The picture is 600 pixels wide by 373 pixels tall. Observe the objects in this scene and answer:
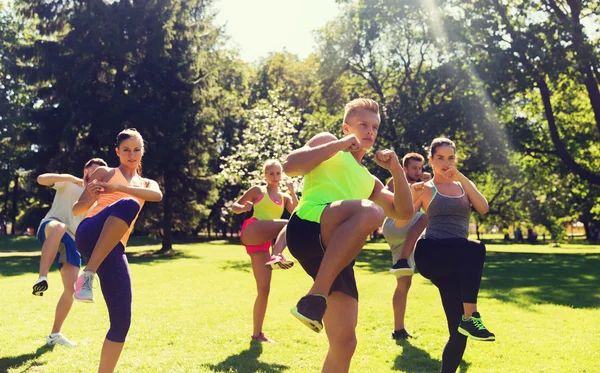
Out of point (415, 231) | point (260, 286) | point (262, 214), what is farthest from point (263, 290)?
point (415, 231)

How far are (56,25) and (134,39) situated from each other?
4716 mm

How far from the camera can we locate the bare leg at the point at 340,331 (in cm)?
388

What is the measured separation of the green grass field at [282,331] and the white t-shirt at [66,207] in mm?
1714

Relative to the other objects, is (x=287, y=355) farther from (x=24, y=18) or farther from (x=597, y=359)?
(x=24, y=18)

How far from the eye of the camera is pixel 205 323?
30.0 ft

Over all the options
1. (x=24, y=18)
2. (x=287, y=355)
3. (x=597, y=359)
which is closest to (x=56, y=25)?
(x=24, y=18)

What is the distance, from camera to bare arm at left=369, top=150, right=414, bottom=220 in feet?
12.5

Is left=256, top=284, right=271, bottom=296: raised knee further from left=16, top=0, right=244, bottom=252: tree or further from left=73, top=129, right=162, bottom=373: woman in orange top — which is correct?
left=16, top=0, right=244, bottom=252: tree

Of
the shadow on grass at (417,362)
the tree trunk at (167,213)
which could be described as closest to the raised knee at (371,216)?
the shadow on grass at (417,362)

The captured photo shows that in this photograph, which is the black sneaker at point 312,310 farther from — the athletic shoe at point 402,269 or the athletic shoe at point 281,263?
the athletic shoe at point 402,269

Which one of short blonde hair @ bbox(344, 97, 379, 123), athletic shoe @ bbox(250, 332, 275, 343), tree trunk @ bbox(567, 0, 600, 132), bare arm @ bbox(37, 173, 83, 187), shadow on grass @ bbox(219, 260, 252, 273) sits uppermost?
tree trunk @ bbox(567, 0, 600, 132)

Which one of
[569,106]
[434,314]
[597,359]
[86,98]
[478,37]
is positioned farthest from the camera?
[569,106]

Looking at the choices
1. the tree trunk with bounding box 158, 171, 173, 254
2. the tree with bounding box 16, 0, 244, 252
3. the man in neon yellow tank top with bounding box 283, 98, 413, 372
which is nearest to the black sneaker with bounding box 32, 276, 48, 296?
the man in neon yellow tank top with bounding box 283, 98, 413, 372

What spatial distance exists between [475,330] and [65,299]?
552 cm
